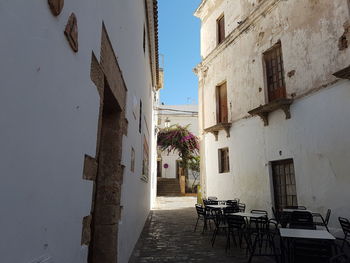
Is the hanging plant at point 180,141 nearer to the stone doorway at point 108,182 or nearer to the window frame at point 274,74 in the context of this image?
the window frame at point 274,74

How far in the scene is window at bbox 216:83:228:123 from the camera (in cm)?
1192

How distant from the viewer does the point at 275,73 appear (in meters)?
9.32

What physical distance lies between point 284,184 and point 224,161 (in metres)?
3.47

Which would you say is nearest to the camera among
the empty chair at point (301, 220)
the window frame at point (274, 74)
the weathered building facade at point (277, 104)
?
the empty chair at point (301, 220)

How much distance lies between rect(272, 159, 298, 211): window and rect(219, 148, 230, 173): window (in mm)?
2639

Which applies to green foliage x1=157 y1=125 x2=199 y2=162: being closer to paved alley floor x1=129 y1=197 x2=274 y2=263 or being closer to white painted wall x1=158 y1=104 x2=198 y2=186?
white painted wall x1=158 y1=104 x2=198 y2=186

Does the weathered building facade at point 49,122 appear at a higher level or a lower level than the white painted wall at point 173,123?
lower

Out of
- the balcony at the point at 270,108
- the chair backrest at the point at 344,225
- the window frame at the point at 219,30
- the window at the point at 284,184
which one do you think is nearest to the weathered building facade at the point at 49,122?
the chair backrest at the point at 344,225

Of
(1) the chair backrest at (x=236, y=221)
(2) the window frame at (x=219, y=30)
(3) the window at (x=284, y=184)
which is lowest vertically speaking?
(1) the chair backrest at (x=236, y=221)

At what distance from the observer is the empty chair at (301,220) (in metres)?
4.97

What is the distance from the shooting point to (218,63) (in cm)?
1242

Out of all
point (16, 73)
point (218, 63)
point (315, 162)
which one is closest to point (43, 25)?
point (16, 73)

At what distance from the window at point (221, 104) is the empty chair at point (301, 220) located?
6587 millimetres

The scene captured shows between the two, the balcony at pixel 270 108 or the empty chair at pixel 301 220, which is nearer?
the empty chair at pixel 301 220
